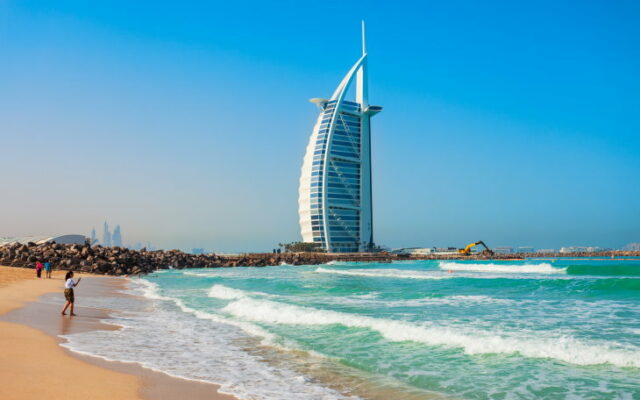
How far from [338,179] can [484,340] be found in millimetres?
96929

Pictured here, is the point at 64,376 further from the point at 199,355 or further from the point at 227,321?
the point at 227,321

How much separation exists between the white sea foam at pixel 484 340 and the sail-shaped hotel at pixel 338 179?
89.3 meters

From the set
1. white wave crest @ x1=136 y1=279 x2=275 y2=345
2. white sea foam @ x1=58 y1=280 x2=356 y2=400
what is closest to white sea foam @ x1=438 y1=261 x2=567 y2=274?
white wave crest @ x1=136 y1=279 x2=275 y2=345

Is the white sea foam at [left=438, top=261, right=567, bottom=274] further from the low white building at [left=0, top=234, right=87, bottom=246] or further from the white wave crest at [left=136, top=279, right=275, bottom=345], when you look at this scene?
the low white building at [left=0, top=234, right=87, bottom=246]

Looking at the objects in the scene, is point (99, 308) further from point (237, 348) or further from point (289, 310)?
point (237, 348)

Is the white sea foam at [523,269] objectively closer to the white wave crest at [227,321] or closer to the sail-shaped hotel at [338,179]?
the white wave crest at [227,321]

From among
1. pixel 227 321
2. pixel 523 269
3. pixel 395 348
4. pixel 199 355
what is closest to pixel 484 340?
pixel 395 348

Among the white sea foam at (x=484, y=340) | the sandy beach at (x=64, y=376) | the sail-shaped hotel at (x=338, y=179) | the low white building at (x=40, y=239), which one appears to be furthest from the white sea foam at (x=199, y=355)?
the sail-shaped hotel at (x=338, y=179)

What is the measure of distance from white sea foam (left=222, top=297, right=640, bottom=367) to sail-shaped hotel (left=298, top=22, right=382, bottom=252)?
89.3 m

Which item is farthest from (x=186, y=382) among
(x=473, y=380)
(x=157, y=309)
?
(x=157, y=309)

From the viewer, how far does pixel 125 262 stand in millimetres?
45594

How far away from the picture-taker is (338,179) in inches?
4210

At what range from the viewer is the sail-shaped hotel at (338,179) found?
105 m

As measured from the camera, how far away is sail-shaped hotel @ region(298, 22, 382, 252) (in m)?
105
